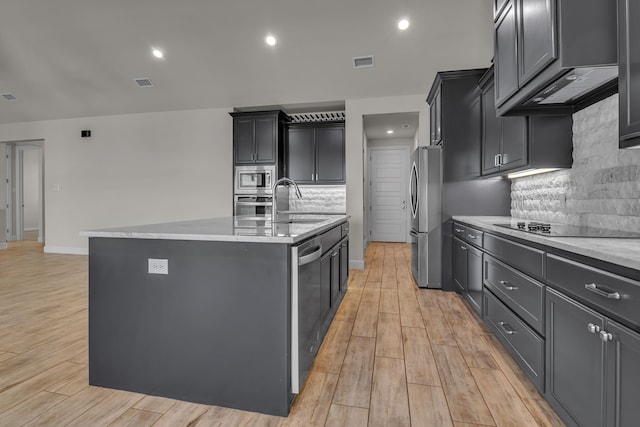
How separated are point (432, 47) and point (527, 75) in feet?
8.50

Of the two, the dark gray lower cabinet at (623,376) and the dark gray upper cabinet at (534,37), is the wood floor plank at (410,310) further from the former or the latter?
the dark gray upper cabinet at (534,37)

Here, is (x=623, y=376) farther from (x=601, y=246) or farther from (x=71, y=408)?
(x=71, y=408)

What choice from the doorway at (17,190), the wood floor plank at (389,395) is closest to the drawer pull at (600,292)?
the wood floor plank at (389,395)

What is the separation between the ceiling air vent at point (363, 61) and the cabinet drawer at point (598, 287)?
3721mm

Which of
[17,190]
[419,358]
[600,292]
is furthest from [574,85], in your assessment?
[17,190]

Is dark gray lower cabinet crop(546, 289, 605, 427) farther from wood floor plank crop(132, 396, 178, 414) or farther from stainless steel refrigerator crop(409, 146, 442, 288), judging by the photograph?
stainless steel refrigerator crop(409, 146, 442, 288)

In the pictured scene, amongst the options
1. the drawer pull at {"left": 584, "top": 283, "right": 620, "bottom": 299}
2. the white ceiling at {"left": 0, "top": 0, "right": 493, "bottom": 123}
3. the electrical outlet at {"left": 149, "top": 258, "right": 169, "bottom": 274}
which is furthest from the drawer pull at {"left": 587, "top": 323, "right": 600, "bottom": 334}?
the white ceiling at {"left": 0, "top": 0, "right": 493, "bottom": 123}

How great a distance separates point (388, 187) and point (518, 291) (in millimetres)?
6372

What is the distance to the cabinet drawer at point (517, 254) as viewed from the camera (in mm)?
1656

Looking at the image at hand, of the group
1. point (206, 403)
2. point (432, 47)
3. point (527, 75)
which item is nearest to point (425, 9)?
point (432, 47)

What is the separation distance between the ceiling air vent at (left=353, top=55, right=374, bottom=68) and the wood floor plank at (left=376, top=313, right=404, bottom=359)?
3.32m

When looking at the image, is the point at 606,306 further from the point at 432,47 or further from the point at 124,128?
the point at 124,128

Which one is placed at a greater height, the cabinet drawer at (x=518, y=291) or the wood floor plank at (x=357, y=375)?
the cabinet drawer at (x=518, y=291)

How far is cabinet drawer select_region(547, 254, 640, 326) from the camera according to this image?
1016mm
